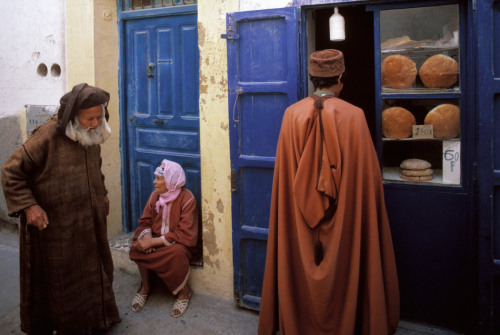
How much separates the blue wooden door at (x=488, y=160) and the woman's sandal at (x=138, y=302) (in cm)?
268

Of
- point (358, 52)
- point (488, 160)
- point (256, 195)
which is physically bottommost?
point (256, 195)

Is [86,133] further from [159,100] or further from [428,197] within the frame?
[428,197]

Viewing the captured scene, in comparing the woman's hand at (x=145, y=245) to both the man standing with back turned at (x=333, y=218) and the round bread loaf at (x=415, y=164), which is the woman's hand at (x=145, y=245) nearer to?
the man standing with back turned at (x=333, y=218)

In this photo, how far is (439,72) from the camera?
10.5ft

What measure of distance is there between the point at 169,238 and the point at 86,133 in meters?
1.22

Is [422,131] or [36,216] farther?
[422,131]

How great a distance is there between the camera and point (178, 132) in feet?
15.0

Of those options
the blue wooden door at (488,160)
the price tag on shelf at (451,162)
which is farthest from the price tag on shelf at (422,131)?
the blue wooden door at (488,160)

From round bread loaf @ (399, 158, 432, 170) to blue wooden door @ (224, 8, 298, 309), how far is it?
0.96m

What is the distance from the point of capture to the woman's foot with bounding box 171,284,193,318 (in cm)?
383

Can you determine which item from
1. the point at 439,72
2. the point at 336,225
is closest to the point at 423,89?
the point at 439,72

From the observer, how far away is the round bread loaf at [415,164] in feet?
10.9

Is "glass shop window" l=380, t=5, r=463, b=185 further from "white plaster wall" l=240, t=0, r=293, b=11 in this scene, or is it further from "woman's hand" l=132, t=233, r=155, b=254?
"woman's hand" l=132, t=233, r=155, b=254

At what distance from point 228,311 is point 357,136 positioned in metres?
2.07
